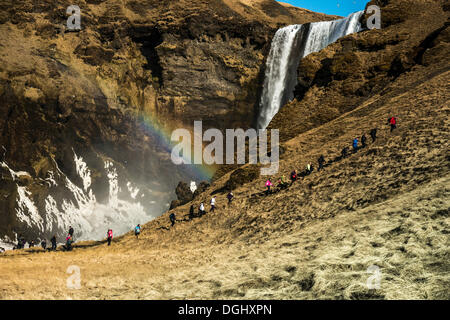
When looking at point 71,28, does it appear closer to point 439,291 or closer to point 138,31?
point 138,31

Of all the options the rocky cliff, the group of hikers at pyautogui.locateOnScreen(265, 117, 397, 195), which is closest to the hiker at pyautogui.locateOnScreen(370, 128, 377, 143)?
the group of hikers at pyautogui.locateOnScreen(265, 117, 397, 195)

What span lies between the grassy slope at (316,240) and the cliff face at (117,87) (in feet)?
108

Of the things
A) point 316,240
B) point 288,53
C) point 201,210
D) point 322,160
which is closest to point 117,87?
point 288,53

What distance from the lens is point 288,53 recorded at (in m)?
57.2

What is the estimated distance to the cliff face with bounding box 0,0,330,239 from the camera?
5322 centimetres

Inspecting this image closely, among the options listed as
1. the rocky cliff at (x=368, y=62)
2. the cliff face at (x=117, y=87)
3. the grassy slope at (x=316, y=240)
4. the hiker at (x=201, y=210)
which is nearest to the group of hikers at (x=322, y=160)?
the grassy slope at (x=316, y=240)

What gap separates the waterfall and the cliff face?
4.38m

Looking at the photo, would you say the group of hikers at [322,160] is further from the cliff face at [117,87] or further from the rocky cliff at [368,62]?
the cliff face at [117,87]

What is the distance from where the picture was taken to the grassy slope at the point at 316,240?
9.89 m

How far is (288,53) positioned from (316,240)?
4763 centimetres

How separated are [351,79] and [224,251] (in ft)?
89.0

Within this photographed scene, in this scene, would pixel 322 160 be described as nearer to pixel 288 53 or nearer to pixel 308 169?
pixel 308 169

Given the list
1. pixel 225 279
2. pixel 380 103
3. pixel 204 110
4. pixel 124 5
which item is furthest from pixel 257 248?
pixel 124 5

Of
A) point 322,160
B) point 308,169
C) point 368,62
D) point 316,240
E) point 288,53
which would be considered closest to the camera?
point 316,240
